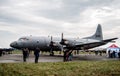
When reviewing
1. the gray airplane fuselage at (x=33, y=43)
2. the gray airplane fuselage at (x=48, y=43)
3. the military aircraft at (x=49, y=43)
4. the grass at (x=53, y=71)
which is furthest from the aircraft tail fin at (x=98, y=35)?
the grass at (x=53, y=71)

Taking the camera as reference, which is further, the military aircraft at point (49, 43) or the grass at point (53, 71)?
the military aircraft at point (49, 43)

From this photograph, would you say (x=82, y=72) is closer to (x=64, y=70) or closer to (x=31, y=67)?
(x=64, y=70)

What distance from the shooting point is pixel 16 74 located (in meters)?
18.0

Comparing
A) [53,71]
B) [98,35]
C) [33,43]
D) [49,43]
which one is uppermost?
[98,35]

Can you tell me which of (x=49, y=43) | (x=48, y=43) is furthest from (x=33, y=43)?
(x=49, y=43)

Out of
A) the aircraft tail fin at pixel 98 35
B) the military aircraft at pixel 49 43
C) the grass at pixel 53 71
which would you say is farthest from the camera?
the aircraft tail fin at pixel 98 35

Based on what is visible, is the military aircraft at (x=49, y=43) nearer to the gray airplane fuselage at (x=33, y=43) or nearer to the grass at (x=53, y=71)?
the gray airplane fuselage at (x=33, y=43)

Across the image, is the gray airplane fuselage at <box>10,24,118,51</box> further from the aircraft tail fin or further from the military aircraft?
the aircraft tail fin

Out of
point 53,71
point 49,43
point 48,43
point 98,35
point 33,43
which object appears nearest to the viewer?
point 53,71

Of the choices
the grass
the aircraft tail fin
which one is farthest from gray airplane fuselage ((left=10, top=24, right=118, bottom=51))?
the grass

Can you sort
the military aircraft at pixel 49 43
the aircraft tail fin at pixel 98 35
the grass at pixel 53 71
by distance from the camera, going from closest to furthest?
the grass at pixel 53 71 → the military aircraft at pixel 49 43 → the aircraft tail fin at pixel 98 35

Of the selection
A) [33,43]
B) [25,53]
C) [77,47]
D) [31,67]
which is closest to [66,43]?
[77,47]

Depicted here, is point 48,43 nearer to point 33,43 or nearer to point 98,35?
point 33,43

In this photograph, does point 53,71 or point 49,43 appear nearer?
point 53,71
